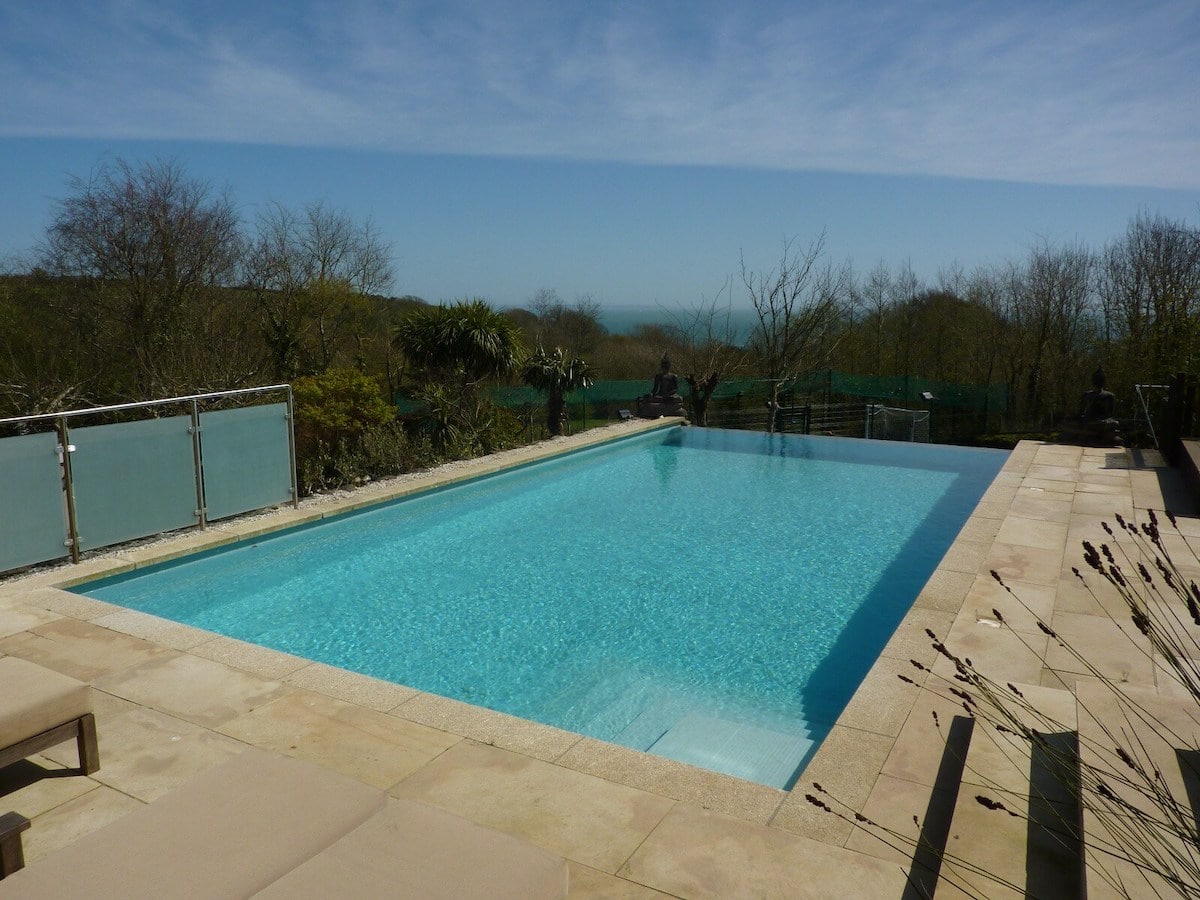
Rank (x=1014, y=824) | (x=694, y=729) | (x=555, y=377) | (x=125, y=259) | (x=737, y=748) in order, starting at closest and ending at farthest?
1. (x=1014, y=824)
2. (x=737, y=748)
3. (x=694, y=729)
4. (x=555, y=377)
5. (x=125, y=259)

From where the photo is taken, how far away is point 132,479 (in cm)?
654

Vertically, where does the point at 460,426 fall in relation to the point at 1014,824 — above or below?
above

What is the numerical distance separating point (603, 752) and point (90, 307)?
1433cm

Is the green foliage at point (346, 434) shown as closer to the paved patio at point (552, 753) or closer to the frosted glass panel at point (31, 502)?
the frosted glass panel at point (31, 502)

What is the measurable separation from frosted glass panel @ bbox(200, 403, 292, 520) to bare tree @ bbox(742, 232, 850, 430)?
38.5 feet

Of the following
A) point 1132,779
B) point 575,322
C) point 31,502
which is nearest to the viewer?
point 1132,779

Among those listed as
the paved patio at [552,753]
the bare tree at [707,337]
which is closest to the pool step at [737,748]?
the paved patio at [552,753]

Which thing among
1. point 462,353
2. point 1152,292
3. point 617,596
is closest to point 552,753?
point 617,596

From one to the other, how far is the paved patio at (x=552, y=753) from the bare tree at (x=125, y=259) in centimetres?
1002

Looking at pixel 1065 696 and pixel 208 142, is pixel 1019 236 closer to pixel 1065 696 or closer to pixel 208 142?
pixel 208 142

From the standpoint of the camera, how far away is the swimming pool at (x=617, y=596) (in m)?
4.73

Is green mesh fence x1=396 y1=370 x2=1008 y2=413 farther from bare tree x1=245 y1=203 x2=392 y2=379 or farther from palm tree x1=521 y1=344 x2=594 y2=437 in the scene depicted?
bare tree x1=245 y1=203 x2=392 y2=379

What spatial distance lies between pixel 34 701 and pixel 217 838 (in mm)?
1374

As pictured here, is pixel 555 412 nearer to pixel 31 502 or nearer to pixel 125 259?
pixel 125 259
